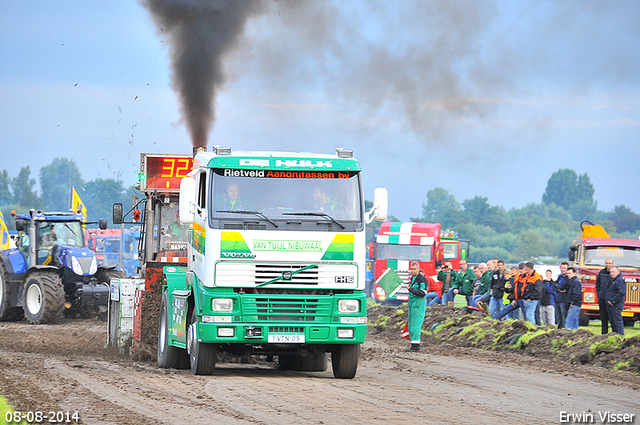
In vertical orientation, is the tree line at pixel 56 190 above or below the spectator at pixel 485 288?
above

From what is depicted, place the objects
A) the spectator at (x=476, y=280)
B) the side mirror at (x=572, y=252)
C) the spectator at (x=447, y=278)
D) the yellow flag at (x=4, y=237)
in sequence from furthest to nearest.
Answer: the yellow flag at (x=4, y=237) → the side mirror at (x=572, y=252) → the spectator at (x=447, y=278) → the spectator at (x=476, y=280)

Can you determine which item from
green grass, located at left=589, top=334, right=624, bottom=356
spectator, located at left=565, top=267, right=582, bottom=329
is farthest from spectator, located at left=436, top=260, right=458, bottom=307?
green grass, located at left=589, top=334, right=624, bottom=356

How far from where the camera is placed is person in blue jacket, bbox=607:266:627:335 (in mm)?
18391

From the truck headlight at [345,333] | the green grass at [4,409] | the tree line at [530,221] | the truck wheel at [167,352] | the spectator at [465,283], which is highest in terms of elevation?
the tree line at [530,221]

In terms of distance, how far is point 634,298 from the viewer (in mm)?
23969

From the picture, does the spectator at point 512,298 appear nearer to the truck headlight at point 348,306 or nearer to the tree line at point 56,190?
the truck headlight at point 348,306

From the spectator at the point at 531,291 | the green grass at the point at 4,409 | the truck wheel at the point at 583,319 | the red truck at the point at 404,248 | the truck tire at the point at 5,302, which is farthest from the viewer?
the red truck at the point at 404,248

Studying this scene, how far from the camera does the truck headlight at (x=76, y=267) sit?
74.2 ft

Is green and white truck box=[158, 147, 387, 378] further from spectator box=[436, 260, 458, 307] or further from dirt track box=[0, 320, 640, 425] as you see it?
spectator box=[436, 260, 458, 307]

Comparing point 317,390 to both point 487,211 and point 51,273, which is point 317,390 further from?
point 487,211

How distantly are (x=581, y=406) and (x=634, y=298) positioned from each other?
49.0 ft

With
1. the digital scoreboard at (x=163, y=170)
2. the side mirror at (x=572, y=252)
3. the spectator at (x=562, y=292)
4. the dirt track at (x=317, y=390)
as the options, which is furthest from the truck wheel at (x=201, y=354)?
the side mirror at (x=572, y=252)

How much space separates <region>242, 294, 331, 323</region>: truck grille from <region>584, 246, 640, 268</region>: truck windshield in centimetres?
1609

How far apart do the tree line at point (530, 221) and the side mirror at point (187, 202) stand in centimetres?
10403
